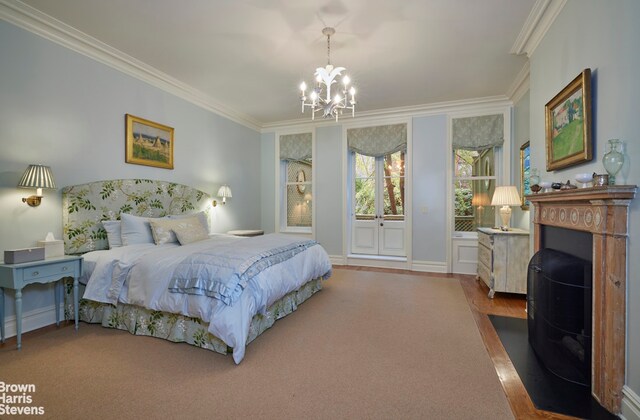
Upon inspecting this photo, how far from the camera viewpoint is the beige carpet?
1734 mm

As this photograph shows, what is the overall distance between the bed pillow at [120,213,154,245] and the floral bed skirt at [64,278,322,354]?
2.01 ft

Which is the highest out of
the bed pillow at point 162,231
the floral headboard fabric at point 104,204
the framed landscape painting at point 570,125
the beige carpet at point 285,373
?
the framed landscape painting at point 570,125

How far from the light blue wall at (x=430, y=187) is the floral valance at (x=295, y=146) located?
6.78 feet

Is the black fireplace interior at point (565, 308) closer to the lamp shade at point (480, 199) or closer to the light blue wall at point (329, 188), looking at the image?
the lamp shade at point (480, 199)

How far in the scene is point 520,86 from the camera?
423cm

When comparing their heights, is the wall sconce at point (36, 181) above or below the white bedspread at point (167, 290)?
above

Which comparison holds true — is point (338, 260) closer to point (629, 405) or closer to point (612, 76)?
point (629, 405)

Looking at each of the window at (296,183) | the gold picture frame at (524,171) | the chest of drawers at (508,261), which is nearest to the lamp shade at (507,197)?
the gold picture frame at (524,171)

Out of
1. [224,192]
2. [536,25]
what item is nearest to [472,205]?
[536,25]

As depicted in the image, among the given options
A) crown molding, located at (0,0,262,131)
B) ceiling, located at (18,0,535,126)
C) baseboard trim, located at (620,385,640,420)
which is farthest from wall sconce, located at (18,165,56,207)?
baseboard trim, located at (620,385,640,420)

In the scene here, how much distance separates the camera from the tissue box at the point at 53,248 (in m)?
2.70

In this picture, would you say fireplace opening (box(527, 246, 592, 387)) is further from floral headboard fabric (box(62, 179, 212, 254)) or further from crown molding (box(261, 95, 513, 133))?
floral headboard fabric (box(62, 179, 212, 254))

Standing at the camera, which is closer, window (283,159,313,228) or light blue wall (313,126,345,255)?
light blue wall (313,126,345,255)

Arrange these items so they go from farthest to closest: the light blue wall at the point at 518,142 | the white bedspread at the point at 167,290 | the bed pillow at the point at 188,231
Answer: the light blue wall at the point at 518,142
the bed pillow at the point at 188,231
the white bedspread at the point at 167,290
